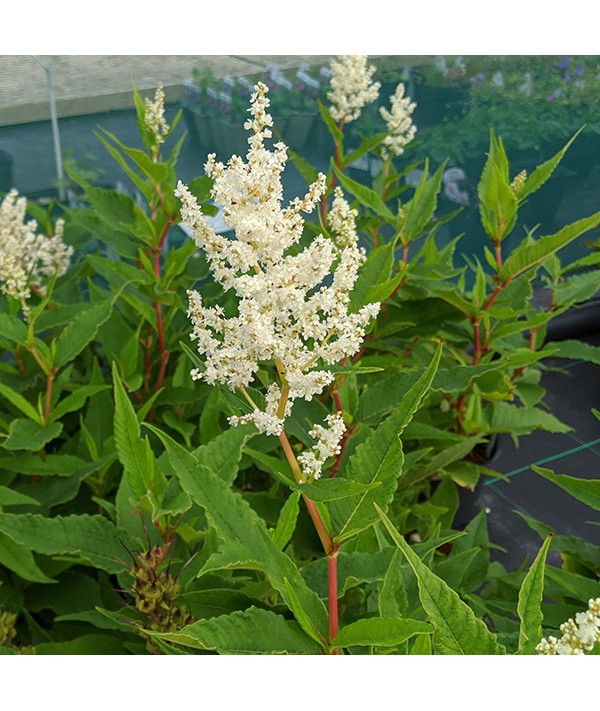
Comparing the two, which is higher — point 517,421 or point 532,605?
point 532,605

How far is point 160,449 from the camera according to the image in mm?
1188

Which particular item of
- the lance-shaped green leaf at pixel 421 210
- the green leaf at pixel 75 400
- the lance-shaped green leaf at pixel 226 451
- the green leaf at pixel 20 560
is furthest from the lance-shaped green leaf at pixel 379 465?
the lance-shaped green leaf at pixel 421 210

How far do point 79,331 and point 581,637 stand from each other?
0.90 m

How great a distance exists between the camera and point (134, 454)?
76 centimetres

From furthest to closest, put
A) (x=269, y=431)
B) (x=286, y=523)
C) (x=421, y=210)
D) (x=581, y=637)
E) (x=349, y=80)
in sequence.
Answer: (x=349, y=80), (x=421, y=210), (x=286, y=523), (x=269, y=431), (x=581, y=637)

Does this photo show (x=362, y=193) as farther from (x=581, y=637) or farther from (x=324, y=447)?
(x=581, y=637)

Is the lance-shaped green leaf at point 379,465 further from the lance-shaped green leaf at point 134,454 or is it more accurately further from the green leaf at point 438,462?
the green leaf at point 438,462

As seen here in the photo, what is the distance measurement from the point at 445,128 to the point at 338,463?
1.89m

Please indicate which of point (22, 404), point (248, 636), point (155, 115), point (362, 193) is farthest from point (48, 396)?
point (248, 636)

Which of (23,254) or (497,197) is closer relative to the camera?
(497,197)

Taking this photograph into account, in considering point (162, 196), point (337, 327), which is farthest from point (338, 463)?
point (162, 196)

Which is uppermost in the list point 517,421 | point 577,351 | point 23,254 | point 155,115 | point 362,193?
point 155,115

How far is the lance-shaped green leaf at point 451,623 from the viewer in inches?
18.2

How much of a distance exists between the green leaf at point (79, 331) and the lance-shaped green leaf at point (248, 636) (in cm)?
67
